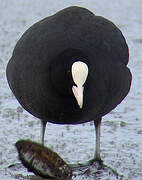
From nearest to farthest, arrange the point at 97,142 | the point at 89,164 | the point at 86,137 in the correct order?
the point at 89,164
the point at 97,142
the point at 86,137

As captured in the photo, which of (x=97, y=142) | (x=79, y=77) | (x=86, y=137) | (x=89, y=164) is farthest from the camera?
(x=86, y=137)

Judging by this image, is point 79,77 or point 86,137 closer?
point 79,77

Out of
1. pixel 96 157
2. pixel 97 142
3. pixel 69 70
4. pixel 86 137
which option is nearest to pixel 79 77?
pixel 69 70

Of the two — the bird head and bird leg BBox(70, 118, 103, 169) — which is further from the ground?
the bird head

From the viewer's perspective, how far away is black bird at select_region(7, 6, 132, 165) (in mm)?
5527

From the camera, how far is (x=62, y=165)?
17.8 feet

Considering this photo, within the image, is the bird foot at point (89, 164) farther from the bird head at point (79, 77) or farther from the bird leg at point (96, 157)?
the bird head at point (79, 77)

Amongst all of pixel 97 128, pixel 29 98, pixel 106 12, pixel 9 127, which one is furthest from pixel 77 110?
pixel 106 12

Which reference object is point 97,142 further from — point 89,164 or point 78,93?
point 78,93

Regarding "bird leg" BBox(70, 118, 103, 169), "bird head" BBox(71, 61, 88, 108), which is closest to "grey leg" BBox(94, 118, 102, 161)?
"bird leg" BBox(70, 118, 103, 169)

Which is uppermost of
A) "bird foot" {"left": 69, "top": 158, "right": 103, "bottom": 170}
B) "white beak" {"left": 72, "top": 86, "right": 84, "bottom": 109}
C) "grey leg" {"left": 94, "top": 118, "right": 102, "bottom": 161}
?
"white beak" {"left": 72, "top": 86, "right": 84, "bottom": 109}

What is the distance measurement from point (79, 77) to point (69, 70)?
10 cm

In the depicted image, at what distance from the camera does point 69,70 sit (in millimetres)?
5426

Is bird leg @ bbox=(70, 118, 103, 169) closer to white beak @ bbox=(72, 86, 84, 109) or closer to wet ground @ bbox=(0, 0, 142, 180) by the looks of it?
wet ground @ bbox=(0, 0, 142, 180)
